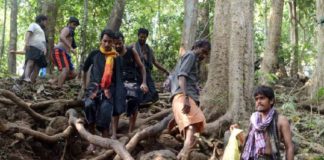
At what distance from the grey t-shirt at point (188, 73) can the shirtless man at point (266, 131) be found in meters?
1.25

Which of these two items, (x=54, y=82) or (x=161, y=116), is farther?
(x=54, y=82)

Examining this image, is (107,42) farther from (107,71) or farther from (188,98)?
(188,98)

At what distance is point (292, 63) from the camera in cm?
1459

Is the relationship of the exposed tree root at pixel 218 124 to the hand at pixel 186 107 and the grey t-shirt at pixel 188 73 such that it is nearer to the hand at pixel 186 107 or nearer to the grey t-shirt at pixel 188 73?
the grey t-shirt at pixel 188 73

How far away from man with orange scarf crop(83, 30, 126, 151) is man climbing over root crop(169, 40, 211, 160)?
37.8 inches

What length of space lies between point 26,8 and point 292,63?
10.3m

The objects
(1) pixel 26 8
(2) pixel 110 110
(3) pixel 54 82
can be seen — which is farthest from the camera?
(1) pixel 26 8

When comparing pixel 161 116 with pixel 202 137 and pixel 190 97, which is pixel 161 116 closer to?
pixel 202 137

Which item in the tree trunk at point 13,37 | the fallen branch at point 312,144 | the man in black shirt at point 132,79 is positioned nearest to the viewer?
the fallen branch at point 312,144

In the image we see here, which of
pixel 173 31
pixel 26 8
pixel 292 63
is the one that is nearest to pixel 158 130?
pixel 173 31

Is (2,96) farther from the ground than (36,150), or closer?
farther from the ground

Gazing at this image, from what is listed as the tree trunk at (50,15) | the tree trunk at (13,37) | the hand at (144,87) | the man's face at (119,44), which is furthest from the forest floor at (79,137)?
the tree trunk at (13,37)

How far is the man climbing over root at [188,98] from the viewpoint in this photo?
5.33m

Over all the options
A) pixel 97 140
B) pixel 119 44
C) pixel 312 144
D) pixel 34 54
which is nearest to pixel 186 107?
pixel 97 140
